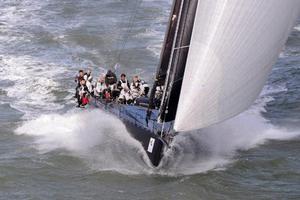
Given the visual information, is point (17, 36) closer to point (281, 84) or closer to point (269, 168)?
point (281, 84)

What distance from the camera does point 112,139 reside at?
18.6 m

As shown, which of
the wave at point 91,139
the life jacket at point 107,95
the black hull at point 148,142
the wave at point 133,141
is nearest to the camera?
the black hull at point 148,142

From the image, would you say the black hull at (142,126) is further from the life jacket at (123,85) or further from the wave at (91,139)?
the life jacket at (123,85)

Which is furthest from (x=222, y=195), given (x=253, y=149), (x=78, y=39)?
(x=78, y=39)

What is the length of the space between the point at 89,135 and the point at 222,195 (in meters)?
4.89

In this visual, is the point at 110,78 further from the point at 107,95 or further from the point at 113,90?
the point at 107,95

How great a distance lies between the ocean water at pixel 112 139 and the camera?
52.6 ft

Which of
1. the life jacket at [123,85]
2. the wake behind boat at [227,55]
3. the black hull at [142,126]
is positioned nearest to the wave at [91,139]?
the black hull at [142,126]

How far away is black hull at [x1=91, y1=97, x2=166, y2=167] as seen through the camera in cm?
1608

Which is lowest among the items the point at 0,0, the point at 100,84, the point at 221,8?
the point at 0,0

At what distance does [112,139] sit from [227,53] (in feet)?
19.1

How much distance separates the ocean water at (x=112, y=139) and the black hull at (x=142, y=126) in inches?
10.5

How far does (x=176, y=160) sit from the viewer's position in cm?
1681

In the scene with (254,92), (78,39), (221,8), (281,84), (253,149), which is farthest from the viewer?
(78,39)
